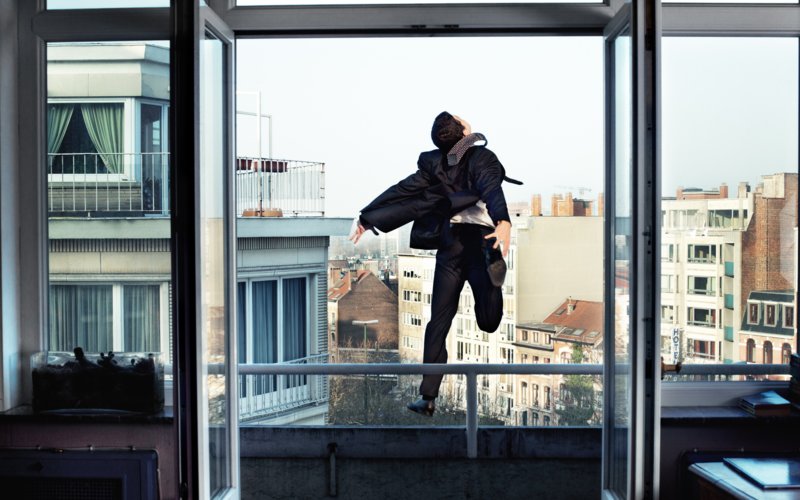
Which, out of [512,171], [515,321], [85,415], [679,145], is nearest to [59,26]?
[85,415]

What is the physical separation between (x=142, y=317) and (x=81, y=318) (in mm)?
306

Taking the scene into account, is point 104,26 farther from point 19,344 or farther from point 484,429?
point 484,429

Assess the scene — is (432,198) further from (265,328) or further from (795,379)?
(795,379)

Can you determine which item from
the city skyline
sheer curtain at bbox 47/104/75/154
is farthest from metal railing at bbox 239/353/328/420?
sheer curtain at bbox 47/104/75/154

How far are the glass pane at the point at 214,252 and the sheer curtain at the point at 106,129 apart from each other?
444 mm

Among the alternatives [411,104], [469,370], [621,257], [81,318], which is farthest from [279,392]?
[621,257]

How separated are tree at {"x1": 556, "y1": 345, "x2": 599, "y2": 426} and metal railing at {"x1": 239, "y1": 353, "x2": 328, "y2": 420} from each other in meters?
1.20

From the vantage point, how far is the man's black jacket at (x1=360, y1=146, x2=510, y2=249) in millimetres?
3980

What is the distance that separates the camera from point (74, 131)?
3.44 m

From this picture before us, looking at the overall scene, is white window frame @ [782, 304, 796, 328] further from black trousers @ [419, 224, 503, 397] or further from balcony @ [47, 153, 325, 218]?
balcony @ [47, 153, 325, 218]

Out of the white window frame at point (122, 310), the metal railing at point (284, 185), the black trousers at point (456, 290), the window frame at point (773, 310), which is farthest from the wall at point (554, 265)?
the white window frame at point (122, 310)

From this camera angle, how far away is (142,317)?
3.40 meters

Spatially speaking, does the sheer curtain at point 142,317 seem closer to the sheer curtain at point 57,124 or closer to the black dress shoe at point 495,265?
the sheer curtain at point 57,124

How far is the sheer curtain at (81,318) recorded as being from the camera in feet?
11.3
